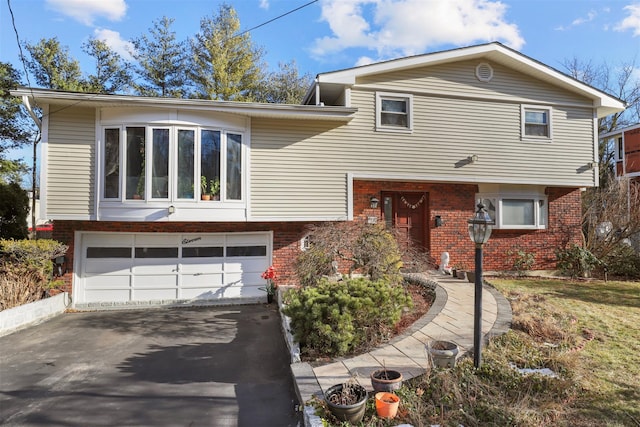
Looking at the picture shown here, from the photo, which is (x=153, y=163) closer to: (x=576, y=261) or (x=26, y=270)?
(x=26, y=270)

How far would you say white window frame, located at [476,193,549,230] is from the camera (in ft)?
36.0

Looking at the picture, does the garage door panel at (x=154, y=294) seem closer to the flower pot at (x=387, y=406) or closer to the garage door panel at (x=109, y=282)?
the garage door panel at (x=109, y=282)

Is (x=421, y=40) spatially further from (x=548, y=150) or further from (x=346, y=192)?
(x=346, y=192)

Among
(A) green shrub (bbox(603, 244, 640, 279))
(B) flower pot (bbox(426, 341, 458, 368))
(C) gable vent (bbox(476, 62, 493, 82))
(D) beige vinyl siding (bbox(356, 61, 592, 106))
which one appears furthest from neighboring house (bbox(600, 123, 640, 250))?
(B) flower pot (bbox(426, 341, 458, 368))

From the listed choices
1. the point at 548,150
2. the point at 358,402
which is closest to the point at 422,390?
the point at 358,402

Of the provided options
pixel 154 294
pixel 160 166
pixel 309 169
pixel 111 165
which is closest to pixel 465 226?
pixel 309 169

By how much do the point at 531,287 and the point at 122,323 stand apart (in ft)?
33.7

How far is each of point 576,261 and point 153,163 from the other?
12888 millimetres

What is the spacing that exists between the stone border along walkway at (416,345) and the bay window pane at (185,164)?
537cm

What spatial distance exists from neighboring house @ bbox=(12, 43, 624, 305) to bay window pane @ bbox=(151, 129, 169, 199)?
0.15 feet

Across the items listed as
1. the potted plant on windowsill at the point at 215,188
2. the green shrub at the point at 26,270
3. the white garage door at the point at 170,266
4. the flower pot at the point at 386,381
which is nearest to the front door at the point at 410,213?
the white garage door at the point at 170,266

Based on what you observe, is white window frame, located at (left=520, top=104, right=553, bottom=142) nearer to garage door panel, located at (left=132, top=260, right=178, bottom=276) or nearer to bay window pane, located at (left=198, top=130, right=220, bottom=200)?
bay window pane, located at (left=198, top=130, right=220, bottom=200)

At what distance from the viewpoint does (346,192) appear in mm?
9500

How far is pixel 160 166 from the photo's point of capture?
8.02m
